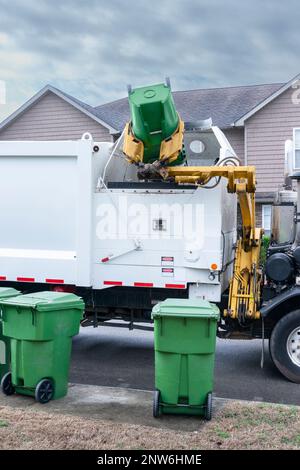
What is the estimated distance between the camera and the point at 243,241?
6777mm

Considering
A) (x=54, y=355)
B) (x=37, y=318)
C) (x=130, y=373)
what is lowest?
(x=130, y=373)

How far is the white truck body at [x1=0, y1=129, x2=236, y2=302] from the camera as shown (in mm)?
6625

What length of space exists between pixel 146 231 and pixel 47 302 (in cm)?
174

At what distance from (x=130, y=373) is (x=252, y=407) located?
2.05m

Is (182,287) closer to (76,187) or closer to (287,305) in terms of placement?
(287,305)

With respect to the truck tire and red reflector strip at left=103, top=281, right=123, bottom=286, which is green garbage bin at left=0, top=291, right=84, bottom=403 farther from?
the truck tire

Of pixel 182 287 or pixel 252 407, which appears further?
pixel 182 287

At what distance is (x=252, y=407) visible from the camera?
516cm

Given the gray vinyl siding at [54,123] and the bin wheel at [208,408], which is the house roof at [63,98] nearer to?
the gray vinyl siding at [54,123]

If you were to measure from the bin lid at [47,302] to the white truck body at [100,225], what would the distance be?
118 centimetres

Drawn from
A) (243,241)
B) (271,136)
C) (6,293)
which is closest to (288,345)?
(243,241)

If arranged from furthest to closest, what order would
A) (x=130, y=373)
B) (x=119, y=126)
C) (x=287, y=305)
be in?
(x=119, y=126) → (x=130, y=373) → (x=287, y=305)
